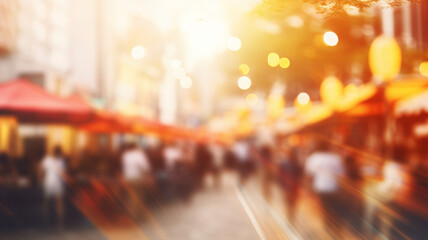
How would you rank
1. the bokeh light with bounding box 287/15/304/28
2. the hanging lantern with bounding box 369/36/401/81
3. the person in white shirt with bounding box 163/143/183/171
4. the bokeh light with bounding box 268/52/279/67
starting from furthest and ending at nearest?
the bokeh light with bounding box 287/15/304/28
the bokeh light with bounding box 268/52/279/67
the person in white shirt with bounding box 163/143/183/171
the hanging lantern with bounding box 369/36/401/81

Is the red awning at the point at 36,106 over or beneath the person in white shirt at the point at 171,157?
over

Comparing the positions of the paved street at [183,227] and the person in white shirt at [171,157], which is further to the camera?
the person in white shirt at [171,157]

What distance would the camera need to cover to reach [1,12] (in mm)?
15156

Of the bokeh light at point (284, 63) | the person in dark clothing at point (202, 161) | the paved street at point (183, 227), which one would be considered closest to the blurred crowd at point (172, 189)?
the paved street at point (183, 227)

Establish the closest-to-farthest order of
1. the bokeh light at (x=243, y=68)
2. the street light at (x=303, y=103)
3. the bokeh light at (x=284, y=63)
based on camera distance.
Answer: the bokeh light at (x=243, y=68), the bokeh light at (x=284, y=63), the street light at (x=303, y=103)

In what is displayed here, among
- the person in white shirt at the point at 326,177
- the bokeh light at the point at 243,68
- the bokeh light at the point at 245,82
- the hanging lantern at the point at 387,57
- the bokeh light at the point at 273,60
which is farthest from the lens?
the bokeh light at the point at 245,82

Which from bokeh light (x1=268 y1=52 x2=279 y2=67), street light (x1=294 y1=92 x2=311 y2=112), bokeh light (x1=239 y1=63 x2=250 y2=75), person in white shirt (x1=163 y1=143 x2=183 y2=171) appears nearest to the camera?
person in white shirt (x1=163 y1=143 x2=183 y2=171)

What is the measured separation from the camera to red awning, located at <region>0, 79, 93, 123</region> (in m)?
9.23

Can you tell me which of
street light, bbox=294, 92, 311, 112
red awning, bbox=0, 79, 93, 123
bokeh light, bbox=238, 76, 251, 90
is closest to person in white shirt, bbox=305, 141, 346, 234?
red awning, bbox=0, 79, 93, 123

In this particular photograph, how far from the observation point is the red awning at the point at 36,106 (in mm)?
9227

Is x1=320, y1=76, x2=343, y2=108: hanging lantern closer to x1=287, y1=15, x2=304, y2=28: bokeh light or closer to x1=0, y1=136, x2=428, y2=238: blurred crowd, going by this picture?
x1=0, y1=136, x2=428, y2=238: blurred crowd

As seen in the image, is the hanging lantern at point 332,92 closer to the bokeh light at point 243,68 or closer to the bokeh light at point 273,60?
the bokeh light at point 273,60

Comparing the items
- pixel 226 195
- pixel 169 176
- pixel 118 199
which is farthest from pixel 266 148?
pixel 118 199

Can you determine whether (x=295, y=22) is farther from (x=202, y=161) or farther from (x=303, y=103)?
(x=202, y=161)
